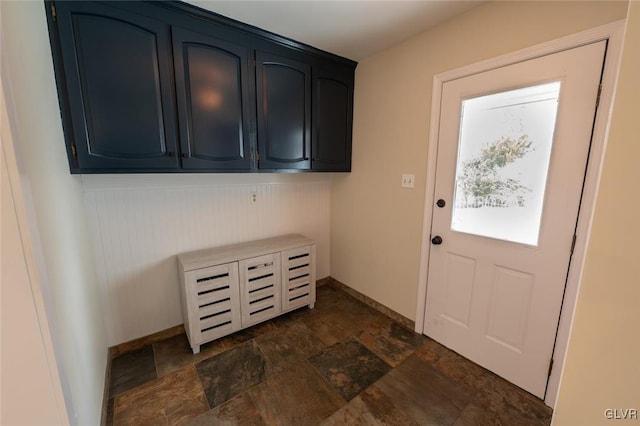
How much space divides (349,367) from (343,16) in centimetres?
245

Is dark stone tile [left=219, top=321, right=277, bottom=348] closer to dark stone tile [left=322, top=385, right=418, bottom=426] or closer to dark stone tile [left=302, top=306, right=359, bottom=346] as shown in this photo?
dark stone tile [left=302, top=306, right=359, bottom=346]

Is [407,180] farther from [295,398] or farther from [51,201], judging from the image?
[51,201]

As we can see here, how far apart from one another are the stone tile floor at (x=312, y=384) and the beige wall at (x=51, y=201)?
31 cm

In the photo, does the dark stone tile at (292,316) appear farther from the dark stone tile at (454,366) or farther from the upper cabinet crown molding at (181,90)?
the upper cabinet crown molding at (181,90)

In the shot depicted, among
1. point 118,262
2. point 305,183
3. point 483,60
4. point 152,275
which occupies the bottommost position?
point 152,275

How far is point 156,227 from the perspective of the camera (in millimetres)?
1933

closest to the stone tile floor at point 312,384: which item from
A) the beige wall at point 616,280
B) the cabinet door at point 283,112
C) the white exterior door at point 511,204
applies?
the white exterior door at point 511,204

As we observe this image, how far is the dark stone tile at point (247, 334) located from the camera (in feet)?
6.62

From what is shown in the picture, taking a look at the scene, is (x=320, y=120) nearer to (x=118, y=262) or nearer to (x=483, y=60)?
(x=483, y=60)

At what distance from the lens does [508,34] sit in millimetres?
1460

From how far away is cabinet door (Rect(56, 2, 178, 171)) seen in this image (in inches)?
50.9

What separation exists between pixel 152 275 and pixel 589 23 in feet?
10.2

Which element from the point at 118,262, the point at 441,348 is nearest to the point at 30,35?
the point at 118,262

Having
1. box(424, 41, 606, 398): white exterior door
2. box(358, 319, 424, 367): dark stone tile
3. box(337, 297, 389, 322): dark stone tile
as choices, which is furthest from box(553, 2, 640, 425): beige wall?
box(337, 297, 389, 322): dark stone tile
